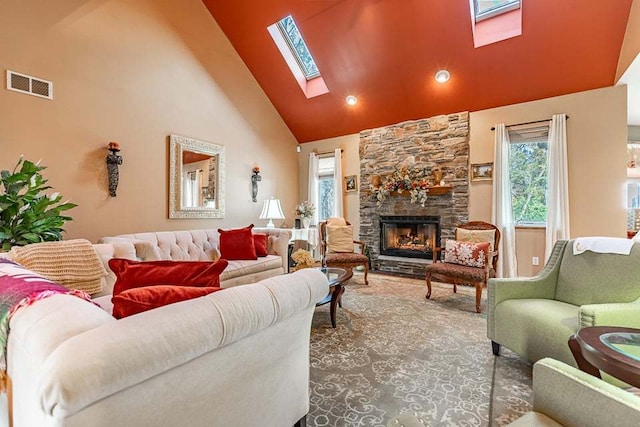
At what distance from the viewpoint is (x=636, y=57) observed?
316cm

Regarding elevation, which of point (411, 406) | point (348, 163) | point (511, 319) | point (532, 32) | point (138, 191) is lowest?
point (411, 406)

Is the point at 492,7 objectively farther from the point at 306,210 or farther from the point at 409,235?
the point at 306,210

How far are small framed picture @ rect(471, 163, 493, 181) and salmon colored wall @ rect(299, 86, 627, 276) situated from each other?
0.69 metres

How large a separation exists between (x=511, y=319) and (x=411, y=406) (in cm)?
99

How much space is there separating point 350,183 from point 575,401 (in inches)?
207

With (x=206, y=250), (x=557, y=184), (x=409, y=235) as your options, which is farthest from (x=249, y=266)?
(x=557, y=184)

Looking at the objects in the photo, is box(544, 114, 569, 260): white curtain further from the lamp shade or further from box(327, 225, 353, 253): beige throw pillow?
the lamp shade

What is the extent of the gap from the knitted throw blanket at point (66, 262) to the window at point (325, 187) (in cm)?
457

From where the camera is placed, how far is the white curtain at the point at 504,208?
4.34m

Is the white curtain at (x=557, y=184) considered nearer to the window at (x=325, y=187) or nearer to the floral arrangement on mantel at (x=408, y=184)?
the floral arrangement on mantel at (x=408, y=184)

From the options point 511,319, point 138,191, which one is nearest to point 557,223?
point 511,319

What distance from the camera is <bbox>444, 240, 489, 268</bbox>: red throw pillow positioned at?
11.4 feet

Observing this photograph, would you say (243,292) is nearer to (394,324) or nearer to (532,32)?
(394,324)

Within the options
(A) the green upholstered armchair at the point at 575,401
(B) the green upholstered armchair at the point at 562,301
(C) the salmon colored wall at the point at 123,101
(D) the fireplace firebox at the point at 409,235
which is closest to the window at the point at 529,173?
(D) the fireplace firebox at the point at 409,235
